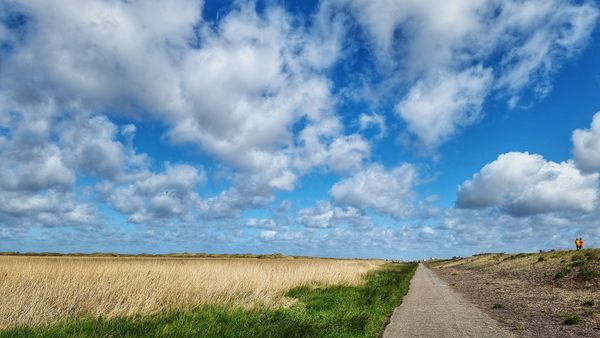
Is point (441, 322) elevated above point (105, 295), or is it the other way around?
point (105, 295)

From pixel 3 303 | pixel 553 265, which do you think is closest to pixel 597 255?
pixel 553 265

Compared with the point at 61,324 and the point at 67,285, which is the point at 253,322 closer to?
the point at 61,324

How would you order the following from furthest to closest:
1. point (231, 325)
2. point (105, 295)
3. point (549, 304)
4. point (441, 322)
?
point (549, 304)
point (105, 295)
point (441, 322)
point (231, 325)

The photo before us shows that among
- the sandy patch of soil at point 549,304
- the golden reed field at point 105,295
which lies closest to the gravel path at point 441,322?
the sandy patch of soil at point 549,304

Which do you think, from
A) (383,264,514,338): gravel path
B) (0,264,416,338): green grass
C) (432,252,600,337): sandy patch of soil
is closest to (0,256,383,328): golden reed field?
(0,264,416,338): green grass

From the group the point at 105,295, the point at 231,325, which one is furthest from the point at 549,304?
the point at 105,295

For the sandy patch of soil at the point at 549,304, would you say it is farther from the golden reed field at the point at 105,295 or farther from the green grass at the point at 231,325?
the golden reed field at the point at 105,295

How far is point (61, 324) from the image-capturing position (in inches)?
469

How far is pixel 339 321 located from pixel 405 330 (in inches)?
87.0

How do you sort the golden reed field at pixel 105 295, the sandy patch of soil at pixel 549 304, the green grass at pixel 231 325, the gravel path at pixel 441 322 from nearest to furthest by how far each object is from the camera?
the green grass at pixel 231 325 < the gravel path at pixel 441 322 < the golden reed field at pixel 105 295 < the sandy patch of soil at pixel 549 304

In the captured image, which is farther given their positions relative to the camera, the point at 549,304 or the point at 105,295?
the point at 549,304

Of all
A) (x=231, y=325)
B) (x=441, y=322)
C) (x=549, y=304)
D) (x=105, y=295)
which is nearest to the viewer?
(x=231, y=325)

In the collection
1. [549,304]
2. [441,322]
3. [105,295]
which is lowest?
[441,322]

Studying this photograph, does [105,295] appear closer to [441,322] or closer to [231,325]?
[231,325]
